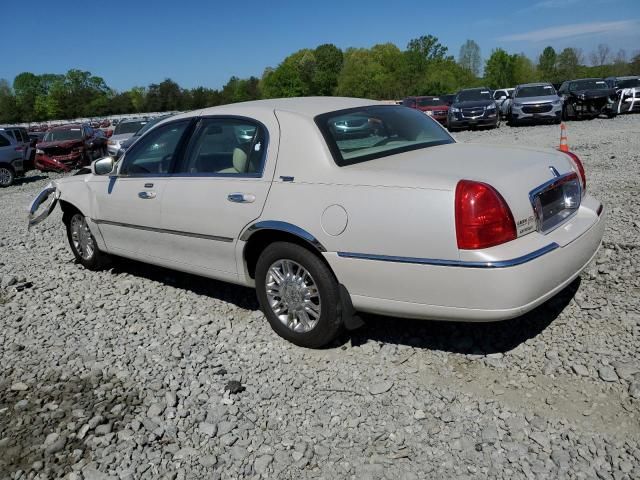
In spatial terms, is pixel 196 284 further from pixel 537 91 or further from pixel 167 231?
pixel 537 91

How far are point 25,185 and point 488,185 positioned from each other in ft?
59.0

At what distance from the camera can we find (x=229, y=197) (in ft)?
13.5

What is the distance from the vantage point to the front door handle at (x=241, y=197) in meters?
3.97

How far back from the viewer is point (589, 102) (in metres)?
22.8

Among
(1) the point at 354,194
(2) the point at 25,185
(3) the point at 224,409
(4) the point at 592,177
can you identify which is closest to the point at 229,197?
(1) the point at 354,194

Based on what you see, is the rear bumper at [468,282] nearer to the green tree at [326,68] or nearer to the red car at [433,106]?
the red car at [433,106]

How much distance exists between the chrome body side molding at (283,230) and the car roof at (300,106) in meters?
0.80

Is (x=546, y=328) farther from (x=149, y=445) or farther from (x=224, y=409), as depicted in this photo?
(x=149, y=445)

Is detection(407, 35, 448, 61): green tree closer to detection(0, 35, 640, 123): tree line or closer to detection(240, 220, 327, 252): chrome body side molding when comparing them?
detection(0, 35, 640, 123): tree line

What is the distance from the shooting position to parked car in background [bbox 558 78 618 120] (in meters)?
22.8

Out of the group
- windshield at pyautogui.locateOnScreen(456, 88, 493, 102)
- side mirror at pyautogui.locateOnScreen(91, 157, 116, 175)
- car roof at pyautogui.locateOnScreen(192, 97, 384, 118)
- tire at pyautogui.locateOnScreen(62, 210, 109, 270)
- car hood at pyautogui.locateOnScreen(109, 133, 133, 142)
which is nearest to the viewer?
car roof at pyautogui.locateOnScreen(192, 97, 384, 118)

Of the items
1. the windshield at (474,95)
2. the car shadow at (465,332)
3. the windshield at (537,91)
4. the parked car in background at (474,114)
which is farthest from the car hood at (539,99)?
the car shadow at (465,332)

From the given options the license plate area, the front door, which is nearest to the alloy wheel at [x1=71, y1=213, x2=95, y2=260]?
the front door

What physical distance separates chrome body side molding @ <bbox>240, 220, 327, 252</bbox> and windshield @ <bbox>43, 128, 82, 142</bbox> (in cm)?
1872
